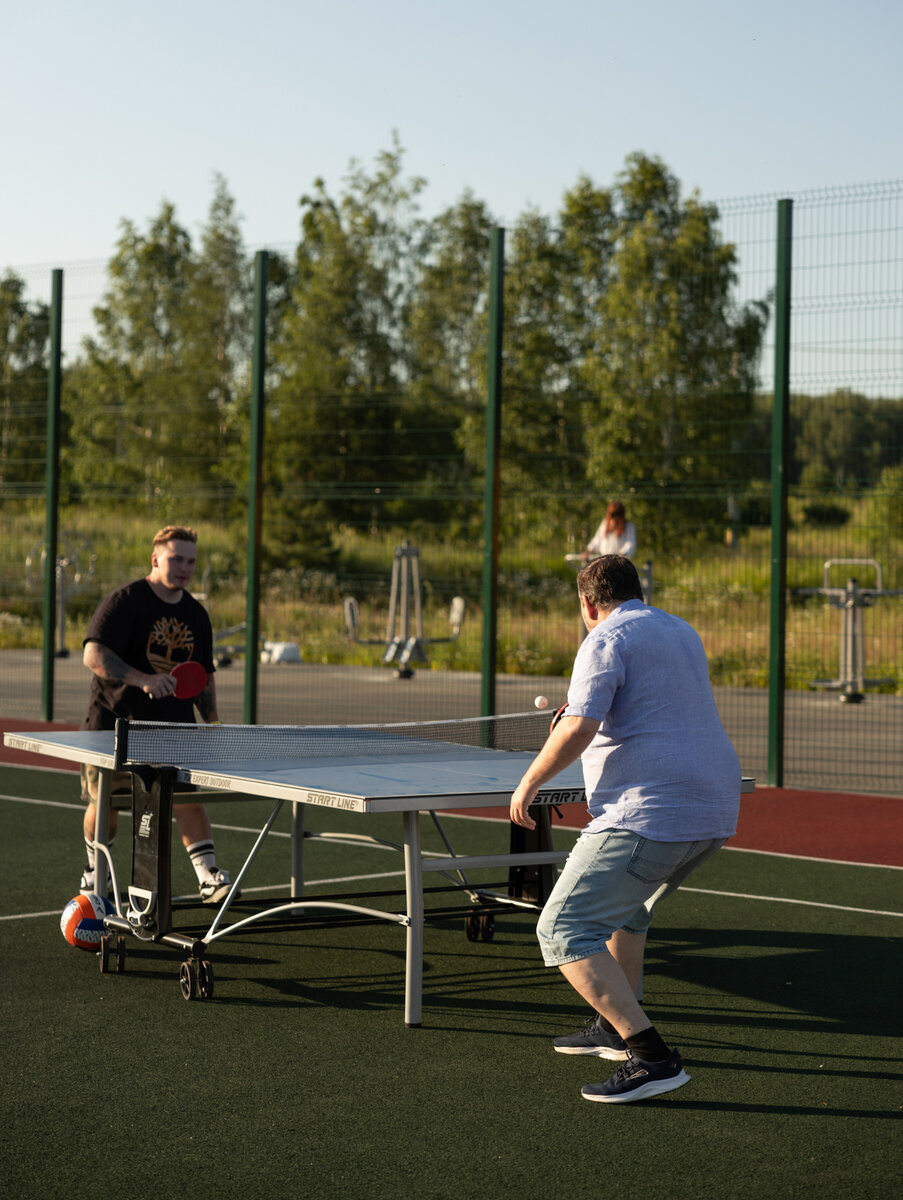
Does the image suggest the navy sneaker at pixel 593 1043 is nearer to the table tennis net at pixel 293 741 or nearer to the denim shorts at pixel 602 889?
the denim shorts at pixel 602 889

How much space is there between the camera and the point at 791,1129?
4305mm

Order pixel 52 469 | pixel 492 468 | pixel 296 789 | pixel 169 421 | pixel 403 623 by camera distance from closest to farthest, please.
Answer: pixel 296 789 < pixel 492 468 < pixel 52 469 < pixel 169 421 < pixel 403 623

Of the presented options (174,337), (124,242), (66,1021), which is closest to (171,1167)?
(66,1021)

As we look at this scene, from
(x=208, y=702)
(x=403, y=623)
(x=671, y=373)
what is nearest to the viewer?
(x=208, y=702)

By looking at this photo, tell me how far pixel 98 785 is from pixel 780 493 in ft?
19.6

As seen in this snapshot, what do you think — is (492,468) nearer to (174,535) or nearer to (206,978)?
(174,535)

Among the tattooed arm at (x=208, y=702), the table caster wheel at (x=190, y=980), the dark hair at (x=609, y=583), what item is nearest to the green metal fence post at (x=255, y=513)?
the tattooed arm at (x=208, y=702)

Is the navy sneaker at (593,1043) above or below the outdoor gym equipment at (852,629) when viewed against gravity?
below

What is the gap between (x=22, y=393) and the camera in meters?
16.0

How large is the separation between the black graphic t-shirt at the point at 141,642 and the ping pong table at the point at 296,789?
267 millimetres

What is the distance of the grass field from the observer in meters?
3.94

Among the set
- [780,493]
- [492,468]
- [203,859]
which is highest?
[492,468]

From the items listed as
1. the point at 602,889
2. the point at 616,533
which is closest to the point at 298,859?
the point at 602,889

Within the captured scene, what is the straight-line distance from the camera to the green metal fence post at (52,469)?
1412 cm
